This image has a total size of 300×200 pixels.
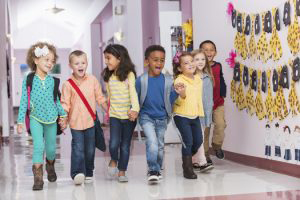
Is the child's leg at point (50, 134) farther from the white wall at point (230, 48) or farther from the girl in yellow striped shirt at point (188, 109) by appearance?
the white wall at point (230, 48)

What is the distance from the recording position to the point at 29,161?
6.30 meters

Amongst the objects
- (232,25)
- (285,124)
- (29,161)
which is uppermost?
(232,25)

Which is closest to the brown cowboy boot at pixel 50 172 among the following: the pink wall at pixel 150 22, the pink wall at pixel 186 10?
the pink wall at pixel 186 10

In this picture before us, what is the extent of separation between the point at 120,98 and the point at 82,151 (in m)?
0.52

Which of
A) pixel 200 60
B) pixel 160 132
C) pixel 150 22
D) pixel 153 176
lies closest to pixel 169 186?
pixel 153 176

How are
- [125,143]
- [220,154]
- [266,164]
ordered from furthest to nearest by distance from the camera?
[220,154] < [266,164] < [125,143]

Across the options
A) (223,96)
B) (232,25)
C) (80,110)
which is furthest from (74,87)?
(232,25)

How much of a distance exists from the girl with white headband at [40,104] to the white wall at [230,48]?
71.9 inches

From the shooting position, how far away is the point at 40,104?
14.0ft

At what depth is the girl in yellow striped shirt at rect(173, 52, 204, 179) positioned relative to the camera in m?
4.54

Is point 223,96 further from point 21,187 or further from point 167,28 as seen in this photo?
point 167,28

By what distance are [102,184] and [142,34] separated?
20.9 ft

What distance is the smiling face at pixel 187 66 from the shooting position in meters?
4.57

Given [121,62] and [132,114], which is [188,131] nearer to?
[132,114]
